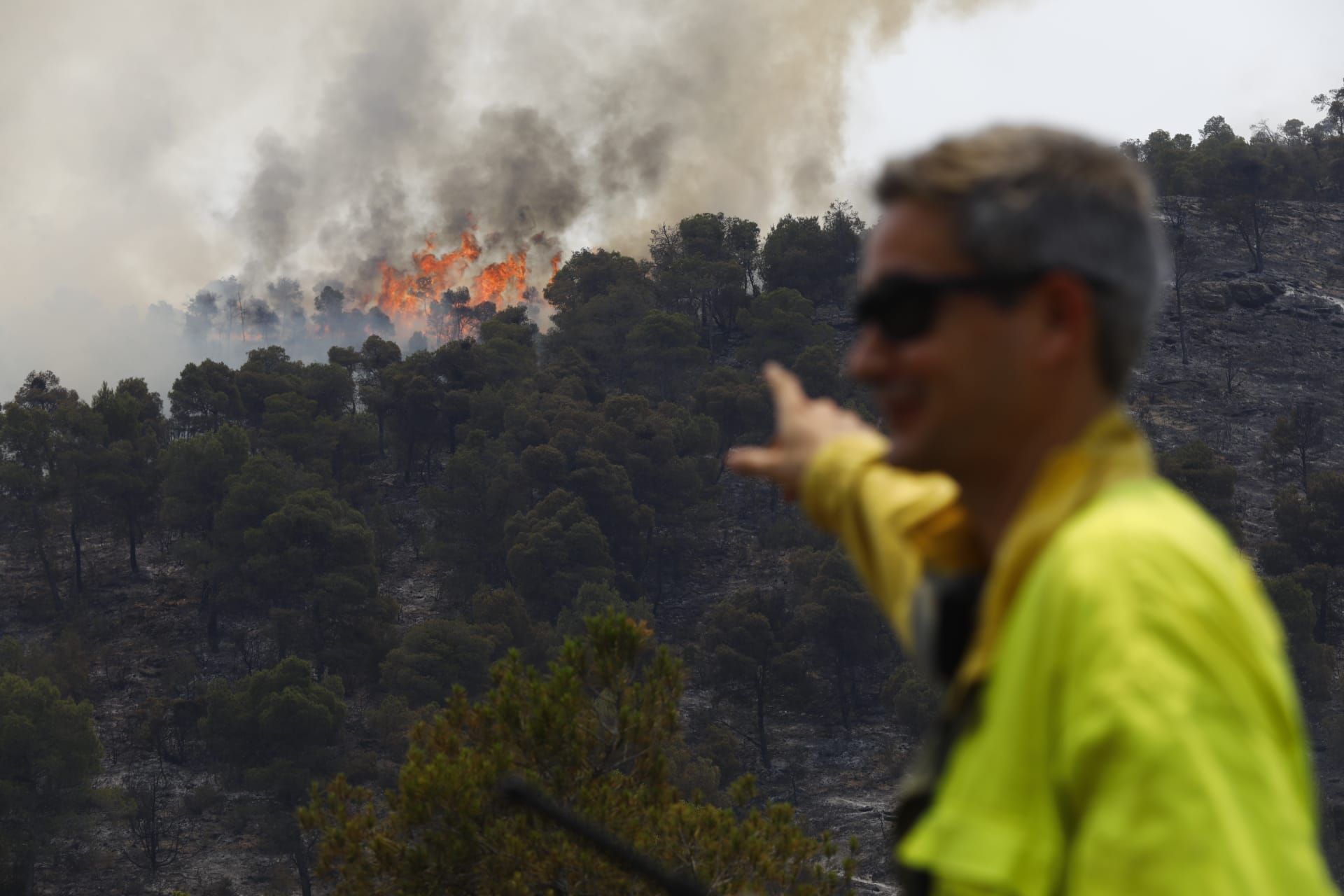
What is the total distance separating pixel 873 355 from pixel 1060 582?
0.29 m

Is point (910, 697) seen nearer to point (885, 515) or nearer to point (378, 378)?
point (378, 378)

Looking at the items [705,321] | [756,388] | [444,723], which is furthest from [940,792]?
[705,321]

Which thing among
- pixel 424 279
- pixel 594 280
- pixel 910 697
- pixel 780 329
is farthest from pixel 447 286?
pixel 910 697

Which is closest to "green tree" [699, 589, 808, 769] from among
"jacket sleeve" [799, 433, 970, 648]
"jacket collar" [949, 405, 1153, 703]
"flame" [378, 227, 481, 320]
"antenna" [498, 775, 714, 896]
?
"jacket sleeve" [799, 433, 970, 648]

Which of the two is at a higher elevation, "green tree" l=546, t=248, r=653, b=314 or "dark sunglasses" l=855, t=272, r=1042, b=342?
"green tree" l=546, t=248, r=653, b=314

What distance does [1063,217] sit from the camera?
0.86 metres

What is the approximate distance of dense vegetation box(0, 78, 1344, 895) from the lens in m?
38.8

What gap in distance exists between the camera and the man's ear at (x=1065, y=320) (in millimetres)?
854

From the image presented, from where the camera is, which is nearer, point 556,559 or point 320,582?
point 320,582

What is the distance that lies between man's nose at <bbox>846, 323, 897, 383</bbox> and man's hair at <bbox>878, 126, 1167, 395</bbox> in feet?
0.32

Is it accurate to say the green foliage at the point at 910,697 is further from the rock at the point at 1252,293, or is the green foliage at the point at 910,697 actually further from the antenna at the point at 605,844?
the antenna at the point at 605,844

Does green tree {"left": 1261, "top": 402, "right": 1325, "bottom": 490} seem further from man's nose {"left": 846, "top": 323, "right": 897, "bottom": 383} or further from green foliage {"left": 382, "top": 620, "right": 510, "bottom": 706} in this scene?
man's nose {"left": 846, "top": 323, "right": 897, "bottom": 383}

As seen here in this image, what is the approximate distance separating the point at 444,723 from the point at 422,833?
1.21m

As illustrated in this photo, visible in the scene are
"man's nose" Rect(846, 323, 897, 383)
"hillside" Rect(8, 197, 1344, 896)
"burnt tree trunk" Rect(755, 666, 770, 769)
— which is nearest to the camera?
"man's nose" Rect(846, 323, 897, 383)
